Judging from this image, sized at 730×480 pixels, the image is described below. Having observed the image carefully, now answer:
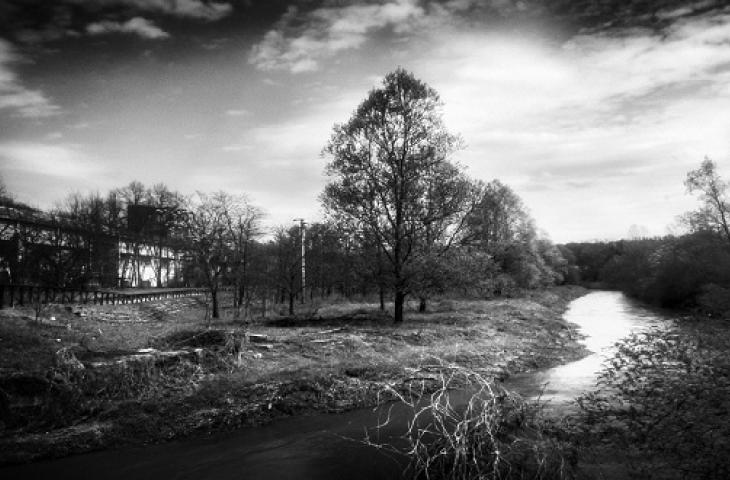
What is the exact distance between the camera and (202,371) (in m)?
16.0

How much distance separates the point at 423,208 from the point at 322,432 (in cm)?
1754

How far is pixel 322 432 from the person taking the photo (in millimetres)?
12352

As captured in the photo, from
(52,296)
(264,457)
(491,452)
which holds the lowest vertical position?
(264,457)

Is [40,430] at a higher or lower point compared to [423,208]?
lower

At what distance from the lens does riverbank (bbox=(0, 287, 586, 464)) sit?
1235 centimetres

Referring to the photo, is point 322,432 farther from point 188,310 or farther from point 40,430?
point 188,310

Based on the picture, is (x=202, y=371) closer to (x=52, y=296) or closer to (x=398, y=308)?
(x=398, y=308)

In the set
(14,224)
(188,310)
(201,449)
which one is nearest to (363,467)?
(201,449)

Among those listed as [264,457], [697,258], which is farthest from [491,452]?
[697,258]

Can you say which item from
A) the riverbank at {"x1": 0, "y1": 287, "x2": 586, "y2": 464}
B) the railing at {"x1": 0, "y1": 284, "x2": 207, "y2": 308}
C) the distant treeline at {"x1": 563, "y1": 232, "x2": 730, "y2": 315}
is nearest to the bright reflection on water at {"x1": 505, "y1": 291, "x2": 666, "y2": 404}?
the riverbank at {"x1": 0, "y1": 287, "x2": 586, "y2": 464}

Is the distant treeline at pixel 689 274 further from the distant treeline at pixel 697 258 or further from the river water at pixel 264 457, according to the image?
the river water at pixel 264 457

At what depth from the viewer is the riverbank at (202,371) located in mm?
12352

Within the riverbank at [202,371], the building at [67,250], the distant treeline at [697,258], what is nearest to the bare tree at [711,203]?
the distant treeline at [697,258]

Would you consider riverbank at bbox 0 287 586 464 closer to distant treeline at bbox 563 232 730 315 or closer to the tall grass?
the tall grass
